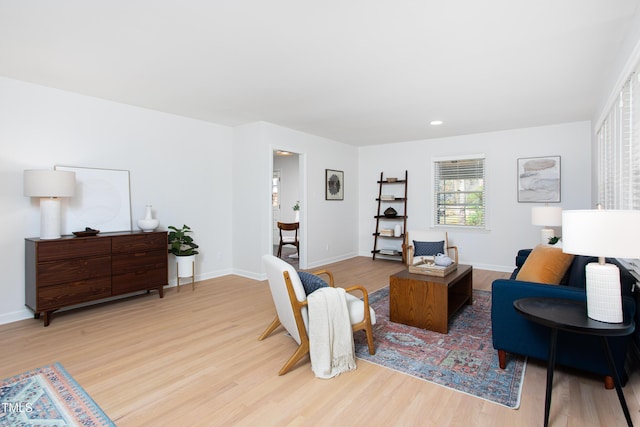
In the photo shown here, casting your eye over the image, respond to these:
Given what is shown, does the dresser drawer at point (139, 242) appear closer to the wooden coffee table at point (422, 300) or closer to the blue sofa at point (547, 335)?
the wooden coffee table at point (422, 300)

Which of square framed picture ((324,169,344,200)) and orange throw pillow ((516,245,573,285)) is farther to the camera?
square framed picture ((324,169,344,200))

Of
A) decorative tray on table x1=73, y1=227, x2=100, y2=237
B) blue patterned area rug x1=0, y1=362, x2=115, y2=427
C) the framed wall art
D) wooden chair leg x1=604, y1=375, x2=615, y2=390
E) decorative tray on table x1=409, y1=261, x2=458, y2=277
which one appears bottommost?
blue patterned area rug x1=0, y1=362, x2=115, y2=427

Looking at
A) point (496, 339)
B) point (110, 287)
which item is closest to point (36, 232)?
point (110, 287)

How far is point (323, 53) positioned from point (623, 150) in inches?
105

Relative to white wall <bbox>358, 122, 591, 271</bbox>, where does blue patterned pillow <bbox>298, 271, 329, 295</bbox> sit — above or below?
below

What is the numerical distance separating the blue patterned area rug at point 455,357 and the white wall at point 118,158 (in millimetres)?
3242

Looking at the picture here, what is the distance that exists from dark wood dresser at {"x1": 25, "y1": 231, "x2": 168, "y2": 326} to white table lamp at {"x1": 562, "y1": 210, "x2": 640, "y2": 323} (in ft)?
13.8

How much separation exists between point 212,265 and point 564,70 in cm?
518

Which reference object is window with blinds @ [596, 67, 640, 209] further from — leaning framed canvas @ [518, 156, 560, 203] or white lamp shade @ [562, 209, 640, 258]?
leaning framed canvas @ [518, 156, 560, 203]

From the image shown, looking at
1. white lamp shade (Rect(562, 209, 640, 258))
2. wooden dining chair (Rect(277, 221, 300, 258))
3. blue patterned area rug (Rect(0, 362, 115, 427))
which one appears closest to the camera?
white lamp shade (Rect(562, 209, 640, 258))

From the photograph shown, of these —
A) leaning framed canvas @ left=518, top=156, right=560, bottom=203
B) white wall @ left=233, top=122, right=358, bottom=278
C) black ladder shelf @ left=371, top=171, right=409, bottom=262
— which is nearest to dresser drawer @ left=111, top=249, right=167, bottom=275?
white wall @ left=233, top=122, right=358, bottom=278

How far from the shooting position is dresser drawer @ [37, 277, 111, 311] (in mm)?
3314

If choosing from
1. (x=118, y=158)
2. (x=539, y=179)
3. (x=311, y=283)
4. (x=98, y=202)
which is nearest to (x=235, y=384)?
(x=311, y=283)

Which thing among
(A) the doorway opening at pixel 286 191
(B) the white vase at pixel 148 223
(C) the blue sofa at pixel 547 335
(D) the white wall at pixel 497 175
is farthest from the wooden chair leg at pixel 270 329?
(A) the doorway opening at pixel 286 191
